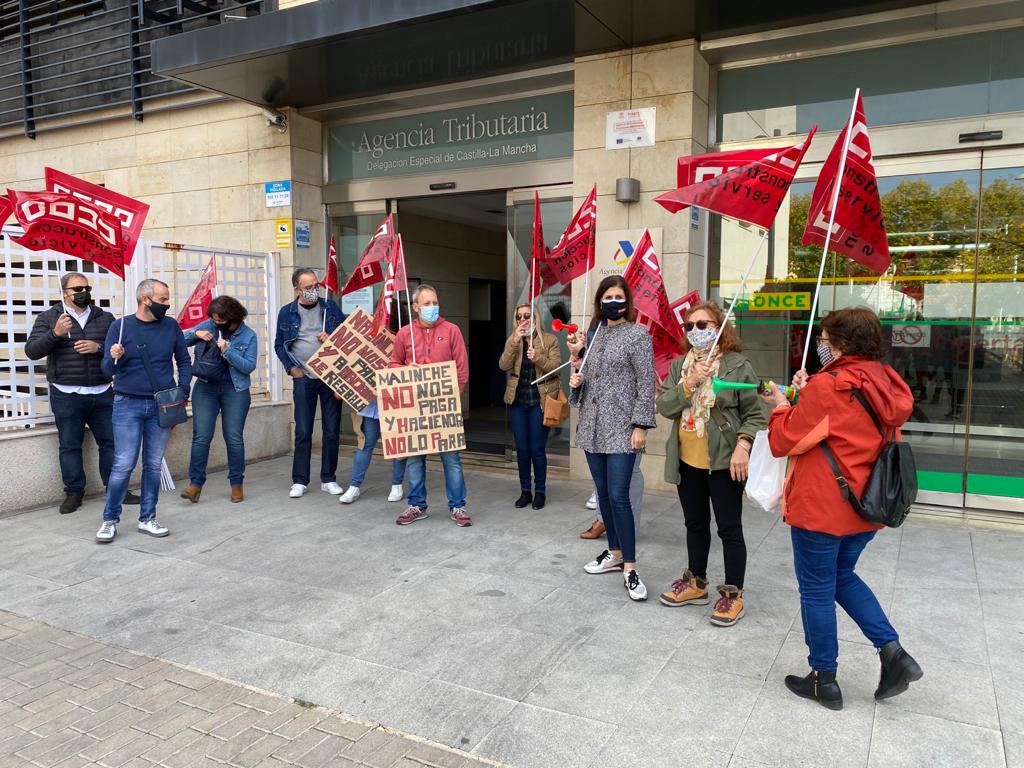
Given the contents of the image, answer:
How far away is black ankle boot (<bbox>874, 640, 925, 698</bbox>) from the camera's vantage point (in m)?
3.35

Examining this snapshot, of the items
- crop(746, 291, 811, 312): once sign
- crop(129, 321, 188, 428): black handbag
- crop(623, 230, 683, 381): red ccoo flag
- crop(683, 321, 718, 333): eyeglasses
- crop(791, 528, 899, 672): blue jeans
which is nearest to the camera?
crop(791, 528, 899, 672): blue jeans

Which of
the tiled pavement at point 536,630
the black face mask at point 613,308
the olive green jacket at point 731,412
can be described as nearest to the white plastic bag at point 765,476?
the olive green jacket at point 731,412

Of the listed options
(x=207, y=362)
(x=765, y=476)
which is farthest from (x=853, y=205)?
(x=207, y=362)

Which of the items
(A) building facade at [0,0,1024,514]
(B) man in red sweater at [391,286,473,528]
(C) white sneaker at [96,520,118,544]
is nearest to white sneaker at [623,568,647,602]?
(B) man in red sweater at [391,286,473,528]

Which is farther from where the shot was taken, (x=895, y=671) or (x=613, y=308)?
(x=613, y=308)

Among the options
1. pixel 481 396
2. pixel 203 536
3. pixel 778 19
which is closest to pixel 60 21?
pixel 481 396

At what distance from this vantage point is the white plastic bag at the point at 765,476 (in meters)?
3.74

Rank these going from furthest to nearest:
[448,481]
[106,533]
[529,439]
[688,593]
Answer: [529,439]
[448,481]
[106,533]
[688,593]

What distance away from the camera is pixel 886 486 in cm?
320

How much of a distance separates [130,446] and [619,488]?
13.0 ft

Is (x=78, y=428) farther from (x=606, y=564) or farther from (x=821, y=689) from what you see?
(x=821, y=689)

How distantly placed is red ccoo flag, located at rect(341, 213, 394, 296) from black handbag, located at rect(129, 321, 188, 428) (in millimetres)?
1918

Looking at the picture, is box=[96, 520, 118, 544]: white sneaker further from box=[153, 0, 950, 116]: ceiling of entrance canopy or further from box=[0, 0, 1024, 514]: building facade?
box=[153, 0, 950, 116]: ceiling of entrance canopy

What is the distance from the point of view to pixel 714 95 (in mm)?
7816
